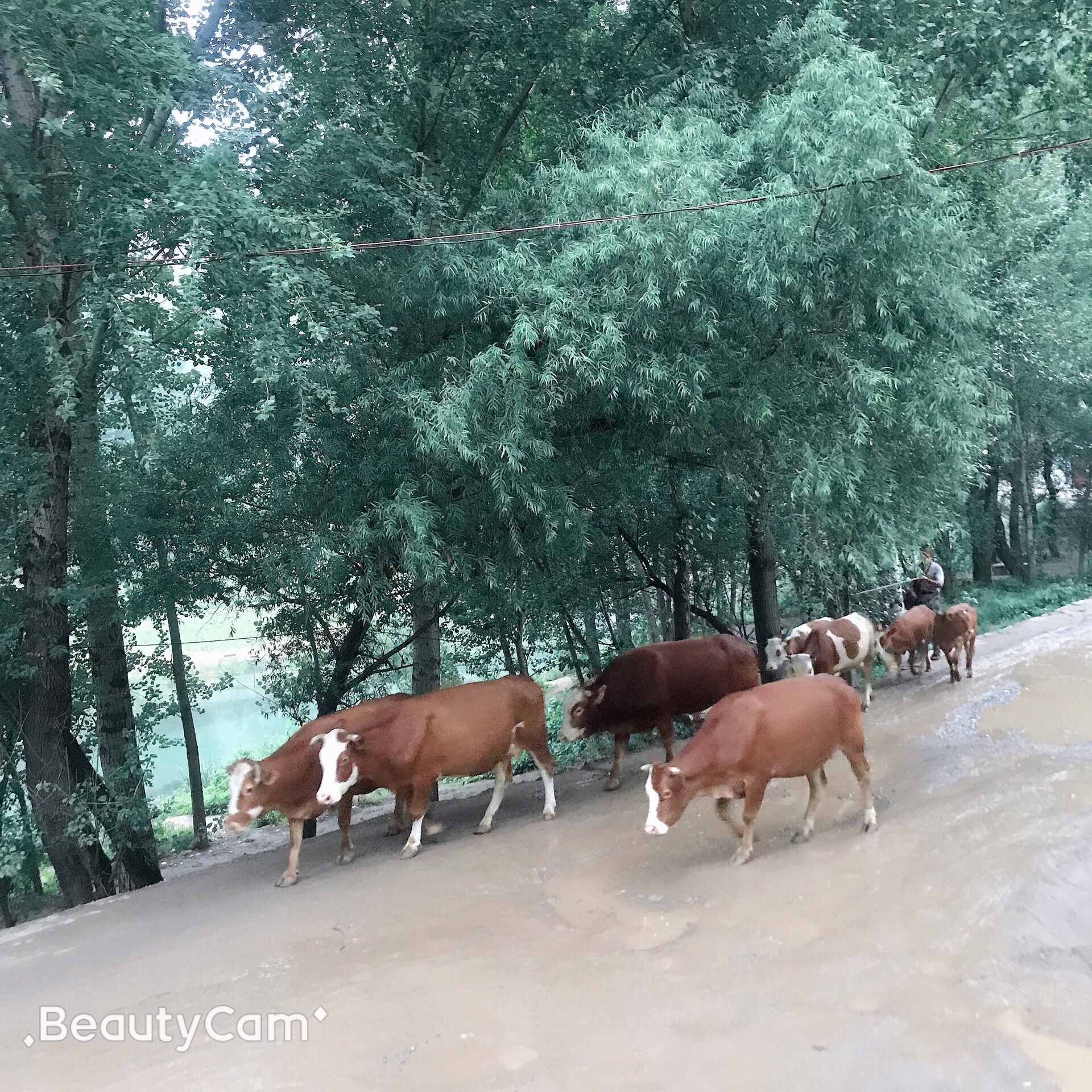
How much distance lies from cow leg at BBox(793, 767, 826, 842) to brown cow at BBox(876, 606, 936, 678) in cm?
473

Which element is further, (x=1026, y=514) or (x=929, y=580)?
(x=1026, y=514)

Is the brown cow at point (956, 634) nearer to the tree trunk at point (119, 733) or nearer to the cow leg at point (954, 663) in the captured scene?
the cow leg at point (954, 663)

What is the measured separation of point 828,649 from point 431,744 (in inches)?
193

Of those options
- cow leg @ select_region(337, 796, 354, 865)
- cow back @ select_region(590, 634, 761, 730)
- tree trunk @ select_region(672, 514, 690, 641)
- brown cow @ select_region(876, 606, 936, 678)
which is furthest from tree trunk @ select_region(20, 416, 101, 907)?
brown cow @ select_region(876, 606, 936, 678)

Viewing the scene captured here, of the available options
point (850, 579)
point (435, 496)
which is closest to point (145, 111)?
point (435, 496)

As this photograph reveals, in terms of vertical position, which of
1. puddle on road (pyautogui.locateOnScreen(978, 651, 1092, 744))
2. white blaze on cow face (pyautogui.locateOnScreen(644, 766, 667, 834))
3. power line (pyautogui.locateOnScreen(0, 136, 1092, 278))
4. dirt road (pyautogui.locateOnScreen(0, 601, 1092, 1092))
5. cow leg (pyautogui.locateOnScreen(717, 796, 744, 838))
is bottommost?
puddle on road (pyautogui.locateOnScreen(978, 651, 1092, 744))

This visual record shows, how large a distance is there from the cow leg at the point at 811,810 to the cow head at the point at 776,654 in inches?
141

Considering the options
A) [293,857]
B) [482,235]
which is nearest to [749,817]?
[293,857]

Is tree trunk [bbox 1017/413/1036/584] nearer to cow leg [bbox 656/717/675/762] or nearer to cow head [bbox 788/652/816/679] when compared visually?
cow head [bbox 788/652/816/679]

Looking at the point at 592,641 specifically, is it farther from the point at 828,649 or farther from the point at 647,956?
the point at 647,956

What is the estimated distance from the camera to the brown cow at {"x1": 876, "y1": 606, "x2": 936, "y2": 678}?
11031 mm

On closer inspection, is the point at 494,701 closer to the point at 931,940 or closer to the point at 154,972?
the point at 154,972

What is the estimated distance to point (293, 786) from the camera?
7395mm

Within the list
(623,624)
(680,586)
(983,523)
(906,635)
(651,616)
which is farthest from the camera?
(983,523)
